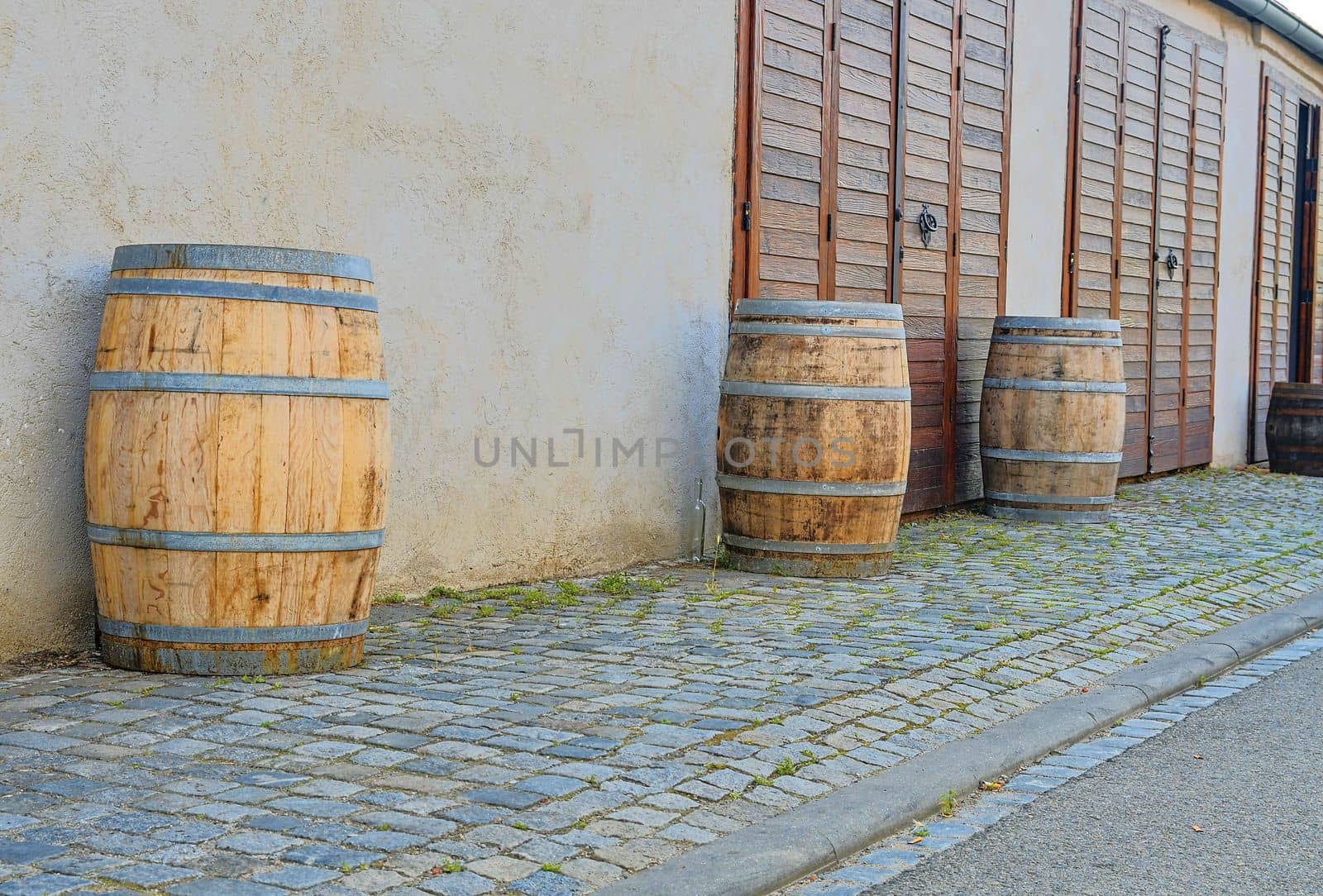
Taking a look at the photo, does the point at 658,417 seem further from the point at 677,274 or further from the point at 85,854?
the point at 85,854

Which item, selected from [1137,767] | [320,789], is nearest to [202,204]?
[320,789]

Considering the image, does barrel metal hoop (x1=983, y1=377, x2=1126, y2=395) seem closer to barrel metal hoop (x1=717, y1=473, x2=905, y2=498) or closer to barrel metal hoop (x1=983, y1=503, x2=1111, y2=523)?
barrel metal hoop (x1=983, y1=503, x2=1111, y2=523)

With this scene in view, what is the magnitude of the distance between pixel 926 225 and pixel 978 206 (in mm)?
846

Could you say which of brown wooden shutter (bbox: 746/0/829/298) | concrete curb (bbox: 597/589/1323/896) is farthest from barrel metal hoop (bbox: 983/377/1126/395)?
concrete curb (bbox: 597/589/1323/896)

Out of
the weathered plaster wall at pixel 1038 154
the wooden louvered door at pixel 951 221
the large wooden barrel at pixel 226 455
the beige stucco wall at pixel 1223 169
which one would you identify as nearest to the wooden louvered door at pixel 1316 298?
the beige stucco wall at pixel 1223 169

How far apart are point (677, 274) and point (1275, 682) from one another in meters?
3.19

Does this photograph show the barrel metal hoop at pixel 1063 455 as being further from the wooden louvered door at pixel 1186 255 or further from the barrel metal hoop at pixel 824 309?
the wooden louvered door at pixel 1186 255

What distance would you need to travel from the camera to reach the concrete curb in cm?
305

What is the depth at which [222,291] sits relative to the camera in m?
4.34

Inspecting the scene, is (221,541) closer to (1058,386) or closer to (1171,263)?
(1058,386)

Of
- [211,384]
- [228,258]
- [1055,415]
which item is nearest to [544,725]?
[211,384]

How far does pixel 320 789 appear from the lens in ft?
11.2

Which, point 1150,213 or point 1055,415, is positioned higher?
point 1150,213

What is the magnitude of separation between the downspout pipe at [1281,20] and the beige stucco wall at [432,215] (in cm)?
792
